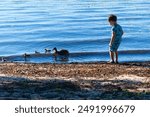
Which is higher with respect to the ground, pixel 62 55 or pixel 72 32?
pixel 72 32

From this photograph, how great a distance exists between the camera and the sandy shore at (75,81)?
11586 millimetres

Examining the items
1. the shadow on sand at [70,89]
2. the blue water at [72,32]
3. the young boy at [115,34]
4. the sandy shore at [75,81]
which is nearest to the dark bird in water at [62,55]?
the blue water at [72,32]

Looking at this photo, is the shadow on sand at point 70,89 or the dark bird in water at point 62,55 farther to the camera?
the dark bird in water at point 62,55

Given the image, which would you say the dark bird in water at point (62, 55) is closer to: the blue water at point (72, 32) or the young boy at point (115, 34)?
the blue water at point (72, 32)

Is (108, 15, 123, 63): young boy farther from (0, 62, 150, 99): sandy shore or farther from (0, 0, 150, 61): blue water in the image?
(0, 0, 150, 61): blue water

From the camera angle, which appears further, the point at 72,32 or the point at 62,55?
the point at 72,32

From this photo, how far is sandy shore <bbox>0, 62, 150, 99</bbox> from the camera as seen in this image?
11586 mm

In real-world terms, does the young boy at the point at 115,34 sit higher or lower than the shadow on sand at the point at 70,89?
higher

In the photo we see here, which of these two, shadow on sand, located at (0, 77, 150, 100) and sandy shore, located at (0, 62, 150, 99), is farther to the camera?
sandy shore, located at (0, 62, 150, 99)

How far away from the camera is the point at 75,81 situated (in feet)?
44.9

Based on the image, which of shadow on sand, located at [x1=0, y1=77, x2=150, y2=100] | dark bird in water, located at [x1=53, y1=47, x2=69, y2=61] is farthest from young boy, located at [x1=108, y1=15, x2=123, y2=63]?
dark bird in water, located at [x1=53, y1=47, x2=69, y2=61]

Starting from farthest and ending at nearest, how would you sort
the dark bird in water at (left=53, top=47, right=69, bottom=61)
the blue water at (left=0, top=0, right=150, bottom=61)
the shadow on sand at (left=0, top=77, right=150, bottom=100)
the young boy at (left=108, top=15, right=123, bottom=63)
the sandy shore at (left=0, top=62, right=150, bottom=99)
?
the blue water at (left=0, top=0, right=150, bottom=61)
the dark bird in water at (left=53, top=47, right=69, bottom=61)
the young boy at (left=108, top=15, right=123, bottom=63)
the sandy shore at (left=0, top=62, right=150, bottom=99)
the shadow on sand at (left=0, top=77, right=150, bottom=100)

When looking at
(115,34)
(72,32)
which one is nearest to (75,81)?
(115,34)

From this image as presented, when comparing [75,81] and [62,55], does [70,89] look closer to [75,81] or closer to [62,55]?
[75,81]
